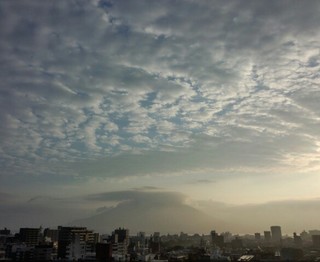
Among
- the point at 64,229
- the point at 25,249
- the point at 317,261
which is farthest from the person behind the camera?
the point at 64,229

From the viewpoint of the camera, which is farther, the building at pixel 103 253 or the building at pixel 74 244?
the building at pixel 74 244

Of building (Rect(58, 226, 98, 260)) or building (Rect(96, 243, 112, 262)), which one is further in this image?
building (Rect(58, 226, 98, 260))

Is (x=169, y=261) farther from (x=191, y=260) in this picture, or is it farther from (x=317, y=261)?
(x=317, y=261)

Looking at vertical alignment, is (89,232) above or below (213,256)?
above

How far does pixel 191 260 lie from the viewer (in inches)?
5369

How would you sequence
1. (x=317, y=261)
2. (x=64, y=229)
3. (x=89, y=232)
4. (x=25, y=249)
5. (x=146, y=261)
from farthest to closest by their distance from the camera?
(x=89, y=232) → (x=64, y=229) → (x=25, y=249) → (x=146, y=261) → (x=317, y=261)

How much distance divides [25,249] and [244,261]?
303 ft

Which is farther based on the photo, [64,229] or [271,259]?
[64,229]

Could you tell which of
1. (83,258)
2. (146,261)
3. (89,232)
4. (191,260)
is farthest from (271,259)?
(89,232)

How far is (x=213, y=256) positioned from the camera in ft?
498

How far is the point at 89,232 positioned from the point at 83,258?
5290 centimetres

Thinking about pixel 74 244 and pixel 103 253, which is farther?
pixel 74 244

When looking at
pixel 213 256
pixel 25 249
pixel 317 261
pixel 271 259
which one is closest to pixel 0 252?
pixel 25 249

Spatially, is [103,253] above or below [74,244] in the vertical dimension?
below
